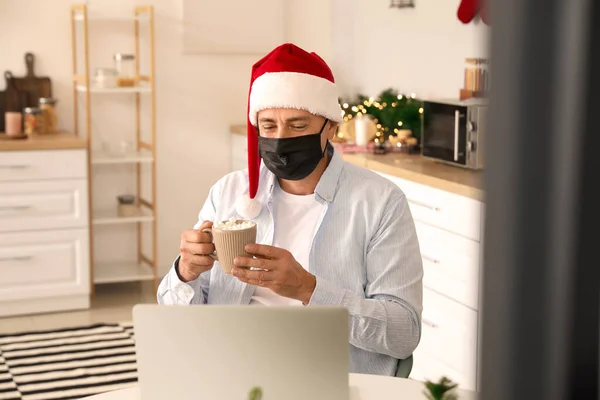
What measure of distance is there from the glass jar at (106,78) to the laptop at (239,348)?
11.6 feet

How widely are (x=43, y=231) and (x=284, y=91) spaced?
269 cm

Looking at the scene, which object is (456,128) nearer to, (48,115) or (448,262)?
(448,262)

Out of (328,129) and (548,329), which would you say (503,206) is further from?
(328,129)

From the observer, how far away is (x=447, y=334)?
3154 mm

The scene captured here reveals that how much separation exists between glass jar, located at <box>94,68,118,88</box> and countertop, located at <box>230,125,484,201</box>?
142 cm

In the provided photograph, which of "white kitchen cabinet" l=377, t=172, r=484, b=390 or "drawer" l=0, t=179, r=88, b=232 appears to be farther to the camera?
"drawer" l=0, t=179, r=88, b=232

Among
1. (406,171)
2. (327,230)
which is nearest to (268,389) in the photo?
(327,230)

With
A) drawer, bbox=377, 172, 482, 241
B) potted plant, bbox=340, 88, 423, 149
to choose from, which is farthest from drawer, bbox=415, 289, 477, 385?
potted plant, bbox=340, 88, 423, 149

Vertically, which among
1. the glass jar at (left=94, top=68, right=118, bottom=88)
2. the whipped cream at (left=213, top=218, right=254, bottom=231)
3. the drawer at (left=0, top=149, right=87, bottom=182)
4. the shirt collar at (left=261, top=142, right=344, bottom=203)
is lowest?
the drawer at (left=0, top=149, right=87, bottom=182)

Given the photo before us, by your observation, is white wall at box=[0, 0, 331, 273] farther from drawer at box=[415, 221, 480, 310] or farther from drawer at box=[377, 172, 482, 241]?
drawer at box=[415, 221, 480, 310]

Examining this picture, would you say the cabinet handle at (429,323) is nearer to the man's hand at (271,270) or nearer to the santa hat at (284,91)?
the santa hat at (284,91)

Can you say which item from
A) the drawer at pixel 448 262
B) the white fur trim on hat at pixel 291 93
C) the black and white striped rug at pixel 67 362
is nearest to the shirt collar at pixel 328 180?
the white fur trim on hat at pixel 291 93

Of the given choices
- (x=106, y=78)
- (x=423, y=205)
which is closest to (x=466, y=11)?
(x=423, y=205)

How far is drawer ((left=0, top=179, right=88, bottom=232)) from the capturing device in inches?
169
